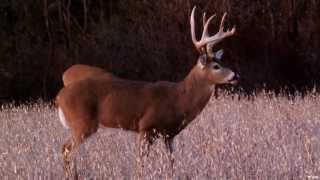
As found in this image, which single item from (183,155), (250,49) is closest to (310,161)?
(183,155)

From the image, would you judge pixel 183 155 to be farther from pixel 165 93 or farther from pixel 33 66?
pixel 33 66

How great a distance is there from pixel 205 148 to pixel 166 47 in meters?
11.9

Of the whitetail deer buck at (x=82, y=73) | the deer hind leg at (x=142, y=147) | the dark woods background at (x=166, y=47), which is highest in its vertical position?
the deer hind leg at (x=142, y=147)

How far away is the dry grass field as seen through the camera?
744 cm

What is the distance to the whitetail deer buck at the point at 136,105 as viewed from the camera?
29.2ft

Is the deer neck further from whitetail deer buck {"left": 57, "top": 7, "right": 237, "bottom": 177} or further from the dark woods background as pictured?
the dark woods background

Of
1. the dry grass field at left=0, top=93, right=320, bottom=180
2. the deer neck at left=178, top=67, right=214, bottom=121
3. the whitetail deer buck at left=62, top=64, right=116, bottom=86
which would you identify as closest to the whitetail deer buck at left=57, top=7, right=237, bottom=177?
the deer neck at left=178, top=67, right=214, bottom=121

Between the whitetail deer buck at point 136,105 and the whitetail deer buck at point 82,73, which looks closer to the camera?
the whitetail deer buck at point 136,105

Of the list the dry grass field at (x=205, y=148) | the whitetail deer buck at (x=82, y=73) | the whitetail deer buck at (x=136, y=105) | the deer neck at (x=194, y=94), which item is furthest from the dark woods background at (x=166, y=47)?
the whitetail deer buck at (x=136, y=105)

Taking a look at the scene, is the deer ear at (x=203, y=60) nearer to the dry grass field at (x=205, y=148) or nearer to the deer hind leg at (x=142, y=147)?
the dry grass field at (x=205, y=148)

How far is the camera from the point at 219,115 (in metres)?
12.0

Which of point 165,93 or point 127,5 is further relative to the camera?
point 127,5

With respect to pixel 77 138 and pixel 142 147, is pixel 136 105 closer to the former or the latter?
pixel 77 138

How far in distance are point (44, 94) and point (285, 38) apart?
220 inches
